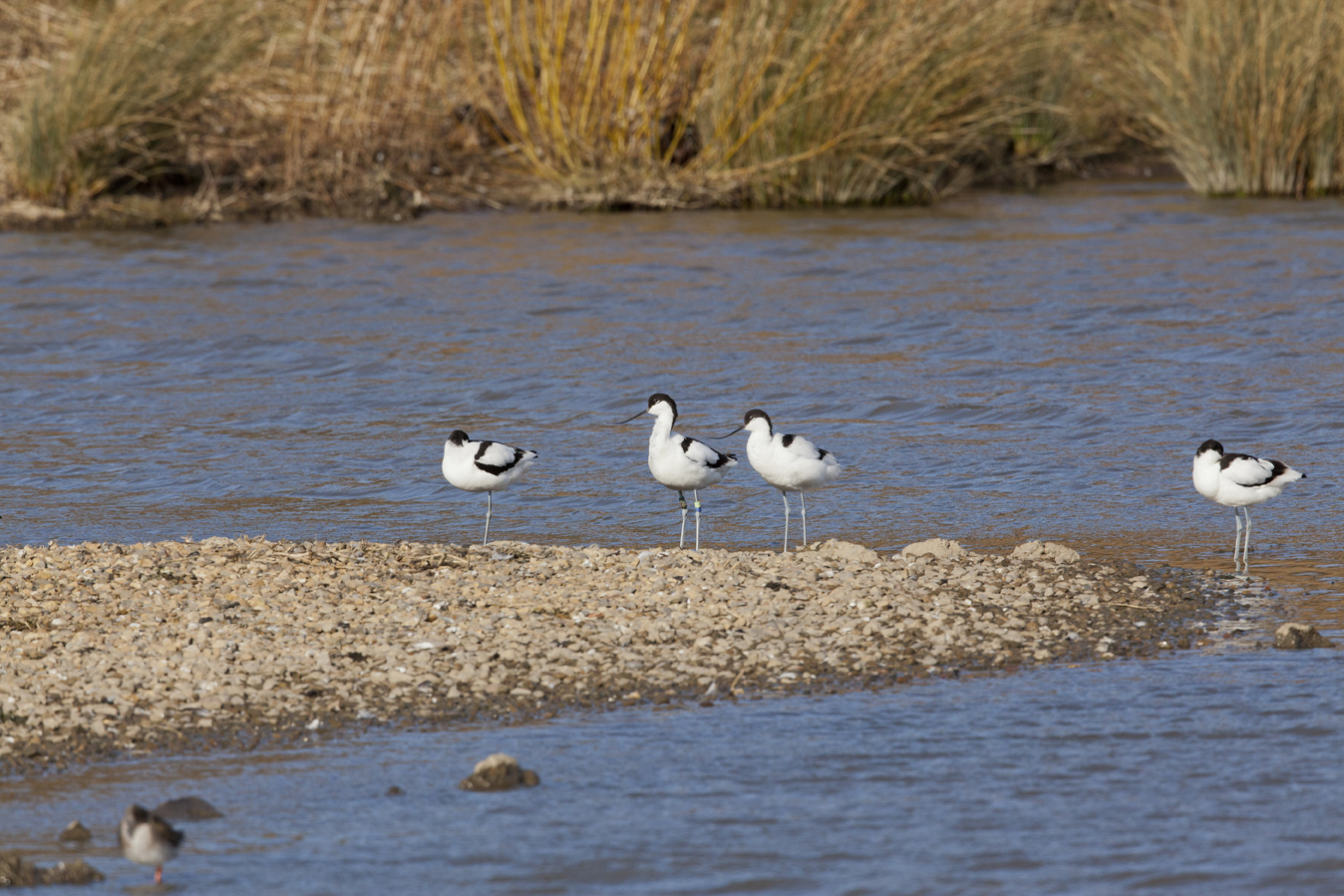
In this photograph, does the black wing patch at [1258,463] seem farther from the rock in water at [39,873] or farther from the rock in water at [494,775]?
the rock in water at [39,873]

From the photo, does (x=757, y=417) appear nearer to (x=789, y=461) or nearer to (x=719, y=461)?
(x=719, y=461)

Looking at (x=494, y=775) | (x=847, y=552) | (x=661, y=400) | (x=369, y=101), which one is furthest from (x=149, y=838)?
(x=369, y=101)

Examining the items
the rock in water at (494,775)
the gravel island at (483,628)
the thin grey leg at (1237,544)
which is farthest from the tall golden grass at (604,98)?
the rock in water at (494,775)

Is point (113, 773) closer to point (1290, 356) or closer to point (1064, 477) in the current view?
point (1064, 477)

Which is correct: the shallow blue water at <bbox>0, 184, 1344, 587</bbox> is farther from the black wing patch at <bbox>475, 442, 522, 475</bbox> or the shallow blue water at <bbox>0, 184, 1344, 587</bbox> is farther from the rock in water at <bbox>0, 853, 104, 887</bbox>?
the rock in water at <bbox>0, 853, 104, 887</bbox>

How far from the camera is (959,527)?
386 inches

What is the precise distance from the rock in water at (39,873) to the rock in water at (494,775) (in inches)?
49.5

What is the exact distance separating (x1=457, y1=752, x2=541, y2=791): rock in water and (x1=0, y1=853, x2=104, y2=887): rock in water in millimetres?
1257

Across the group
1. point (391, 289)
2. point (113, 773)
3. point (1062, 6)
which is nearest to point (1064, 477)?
point (113, 773)

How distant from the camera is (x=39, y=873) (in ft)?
16.6

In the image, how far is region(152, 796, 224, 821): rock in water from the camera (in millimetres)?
5496

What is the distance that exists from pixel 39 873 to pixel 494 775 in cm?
147

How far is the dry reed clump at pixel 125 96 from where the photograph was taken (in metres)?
20.6

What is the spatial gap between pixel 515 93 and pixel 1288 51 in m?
9.58
